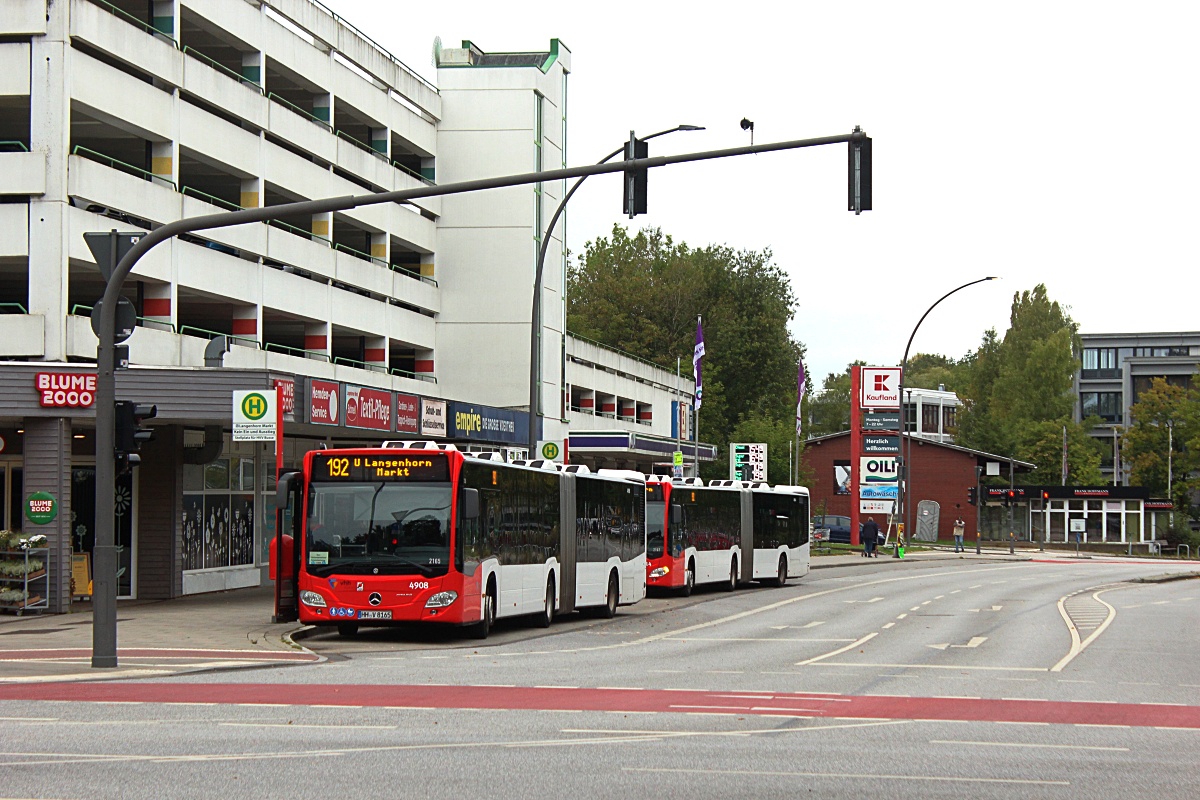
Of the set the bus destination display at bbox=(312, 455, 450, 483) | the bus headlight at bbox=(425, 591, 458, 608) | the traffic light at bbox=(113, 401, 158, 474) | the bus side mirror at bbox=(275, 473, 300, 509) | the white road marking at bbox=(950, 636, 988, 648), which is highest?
the traffic light at bbox=(113, 401, 158, 474)

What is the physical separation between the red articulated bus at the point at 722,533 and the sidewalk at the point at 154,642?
9707 millimetres

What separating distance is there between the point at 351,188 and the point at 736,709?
3103 centimetres

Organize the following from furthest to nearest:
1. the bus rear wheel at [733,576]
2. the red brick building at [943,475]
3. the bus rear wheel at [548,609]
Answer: the red brick building at [943,475] → the bus rear wheel at [733,576] → the bus rear wheel at [548,609]

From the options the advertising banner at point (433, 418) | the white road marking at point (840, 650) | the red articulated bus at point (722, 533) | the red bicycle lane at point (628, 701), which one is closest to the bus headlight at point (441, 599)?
the white road marking at point (840, 650)

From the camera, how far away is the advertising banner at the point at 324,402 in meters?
30.3

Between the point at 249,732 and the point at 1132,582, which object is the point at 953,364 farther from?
the point at 249,732

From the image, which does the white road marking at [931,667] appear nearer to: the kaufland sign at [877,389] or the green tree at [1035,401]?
the kaufland sign at [877,389]

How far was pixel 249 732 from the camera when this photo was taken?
39.9ft

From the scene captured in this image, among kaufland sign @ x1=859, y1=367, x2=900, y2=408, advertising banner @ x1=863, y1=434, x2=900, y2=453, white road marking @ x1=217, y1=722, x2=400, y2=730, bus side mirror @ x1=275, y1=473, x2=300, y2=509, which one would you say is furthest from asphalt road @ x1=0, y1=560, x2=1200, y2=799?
kaufland sign @ x1=859, y1=367, x2=900, y2=408

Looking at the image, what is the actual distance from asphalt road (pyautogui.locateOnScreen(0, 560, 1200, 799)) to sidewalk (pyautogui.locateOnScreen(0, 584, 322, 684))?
82cm

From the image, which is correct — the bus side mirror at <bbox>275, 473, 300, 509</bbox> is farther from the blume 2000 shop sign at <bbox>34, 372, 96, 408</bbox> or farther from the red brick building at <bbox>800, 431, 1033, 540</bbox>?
the red brick building at <bbox>800, 431, 1033, 540</bbox>

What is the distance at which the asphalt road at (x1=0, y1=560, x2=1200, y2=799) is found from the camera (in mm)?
10039

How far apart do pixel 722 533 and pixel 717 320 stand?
5983 cm

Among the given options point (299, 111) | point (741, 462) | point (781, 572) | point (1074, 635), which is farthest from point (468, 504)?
point (741, 462)
